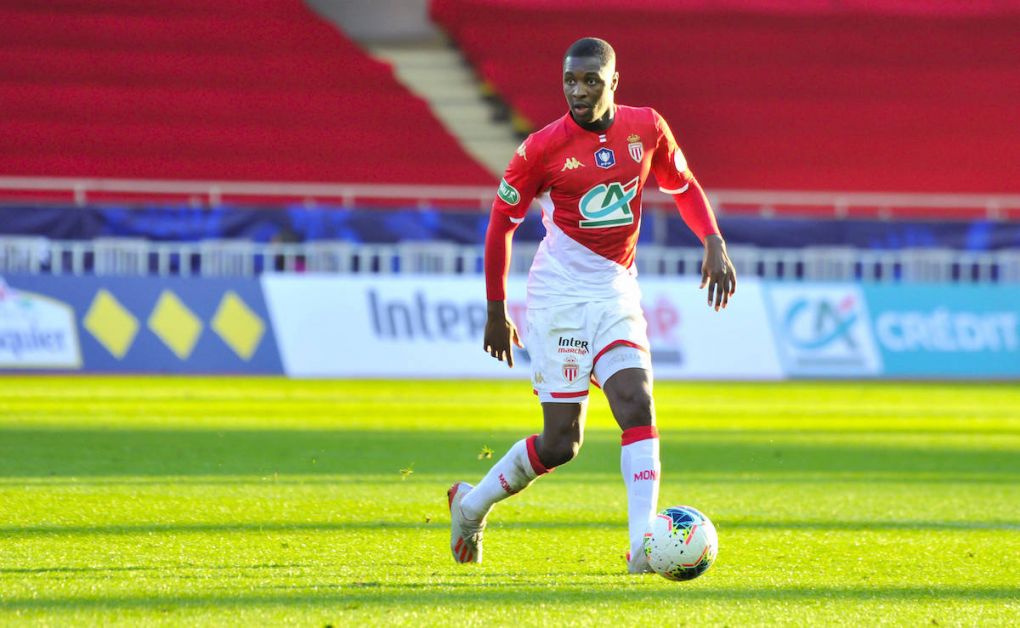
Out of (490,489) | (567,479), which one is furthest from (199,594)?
(567,479)

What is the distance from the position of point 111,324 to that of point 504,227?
12.0m

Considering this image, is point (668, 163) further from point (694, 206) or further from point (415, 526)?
point (415, 526)

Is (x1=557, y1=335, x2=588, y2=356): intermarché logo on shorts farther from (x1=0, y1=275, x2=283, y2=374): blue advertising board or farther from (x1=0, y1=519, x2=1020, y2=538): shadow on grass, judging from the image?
(x1=0, y1=275, x2=283, y2=374): blue advertising board

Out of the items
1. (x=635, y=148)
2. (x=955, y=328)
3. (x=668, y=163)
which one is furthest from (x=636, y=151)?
(x=955, y=328)

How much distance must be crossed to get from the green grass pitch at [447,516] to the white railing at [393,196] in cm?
792

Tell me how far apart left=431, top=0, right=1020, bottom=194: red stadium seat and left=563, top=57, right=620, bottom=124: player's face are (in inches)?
787

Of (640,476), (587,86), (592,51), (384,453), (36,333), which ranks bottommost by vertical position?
(36,333)

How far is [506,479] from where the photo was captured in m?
6.07

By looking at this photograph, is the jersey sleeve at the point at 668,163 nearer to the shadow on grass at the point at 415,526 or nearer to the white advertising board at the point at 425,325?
the shadow on grass at the point at 415,526

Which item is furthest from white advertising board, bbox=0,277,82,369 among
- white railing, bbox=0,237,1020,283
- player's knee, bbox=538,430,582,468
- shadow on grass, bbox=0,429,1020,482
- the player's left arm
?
player's knee, bbox=538,430,582,468

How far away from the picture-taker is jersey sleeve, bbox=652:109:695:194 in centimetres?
612

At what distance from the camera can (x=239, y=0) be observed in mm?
25672

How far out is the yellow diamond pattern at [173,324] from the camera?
17344mm

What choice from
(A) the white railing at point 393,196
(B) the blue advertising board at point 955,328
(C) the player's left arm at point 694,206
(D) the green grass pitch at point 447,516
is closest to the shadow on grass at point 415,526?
(D) the green grass pitch at point 447,516
